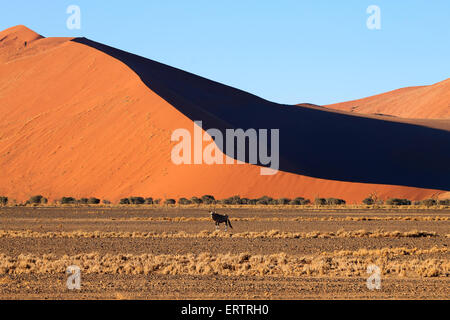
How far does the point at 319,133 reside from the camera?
70562 millimetres

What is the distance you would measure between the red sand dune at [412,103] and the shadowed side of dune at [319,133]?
46276 millimetres

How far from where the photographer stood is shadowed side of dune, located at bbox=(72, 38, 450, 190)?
61500 millimetres

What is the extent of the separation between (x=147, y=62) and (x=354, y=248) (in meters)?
65.5

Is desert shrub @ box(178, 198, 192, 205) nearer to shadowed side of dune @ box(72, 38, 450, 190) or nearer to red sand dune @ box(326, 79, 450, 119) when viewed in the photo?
shadowed side of dune @ box(72, 38, 450, 190)

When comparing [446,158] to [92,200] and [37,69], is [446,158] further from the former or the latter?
[37,69]

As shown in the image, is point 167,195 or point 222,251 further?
point 167,195

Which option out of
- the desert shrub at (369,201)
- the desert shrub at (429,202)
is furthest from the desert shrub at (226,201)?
the desert shrub at (429,202)

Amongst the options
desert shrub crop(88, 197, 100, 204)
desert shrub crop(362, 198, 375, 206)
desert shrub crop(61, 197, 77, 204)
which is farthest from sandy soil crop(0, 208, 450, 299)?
desert shrub crop(61, 197, 77, 204)

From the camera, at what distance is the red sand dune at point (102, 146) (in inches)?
2189

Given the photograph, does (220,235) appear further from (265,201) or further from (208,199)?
(265,201)

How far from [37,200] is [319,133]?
2762 cm
